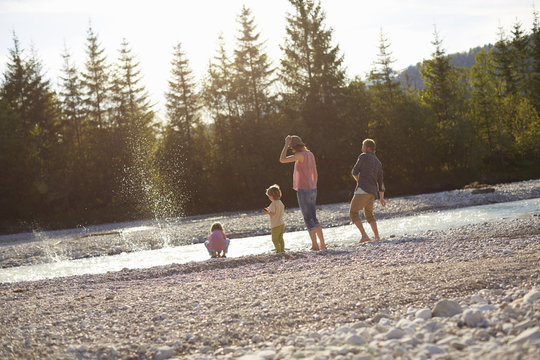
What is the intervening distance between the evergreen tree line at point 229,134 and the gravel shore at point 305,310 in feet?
115

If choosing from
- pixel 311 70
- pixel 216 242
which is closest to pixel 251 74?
pixel 311 70

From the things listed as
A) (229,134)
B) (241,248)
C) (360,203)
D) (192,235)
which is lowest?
(241,248)

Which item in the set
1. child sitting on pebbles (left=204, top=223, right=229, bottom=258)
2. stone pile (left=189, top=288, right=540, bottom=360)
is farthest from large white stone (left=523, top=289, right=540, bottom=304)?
child sitting on pebbles (left=204, top=223, right=229, bottom=258)

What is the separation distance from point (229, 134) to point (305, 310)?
143ft

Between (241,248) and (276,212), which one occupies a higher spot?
(276,212)

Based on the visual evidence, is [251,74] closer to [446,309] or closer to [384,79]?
[384,79]

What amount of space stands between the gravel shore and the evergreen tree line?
3494cm

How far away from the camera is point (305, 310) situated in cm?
588

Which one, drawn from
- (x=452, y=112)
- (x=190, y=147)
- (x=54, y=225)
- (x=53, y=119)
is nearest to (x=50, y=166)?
(x=53, y=119)

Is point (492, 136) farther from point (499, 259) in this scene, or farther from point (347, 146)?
point (499, 259)

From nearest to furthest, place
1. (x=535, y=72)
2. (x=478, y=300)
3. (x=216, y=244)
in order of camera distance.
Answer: (x=478, y=300) < (x=216, y=244) < (x=535, y=72)

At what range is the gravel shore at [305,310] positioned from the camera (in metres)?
4.50

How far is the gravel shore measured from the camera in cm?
450

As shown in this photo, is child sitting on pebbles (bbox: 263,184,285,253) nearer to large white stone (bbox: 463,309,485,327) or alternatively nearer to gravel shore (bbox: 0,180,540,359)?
gravel shore (bbox: 0,180,540,359)
